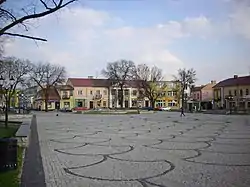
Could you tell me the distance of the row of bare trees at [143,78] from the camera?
92.6 metres

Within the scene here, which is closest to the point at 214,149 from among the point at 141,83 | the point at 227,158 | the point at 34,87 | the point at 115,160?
the point at 227,158

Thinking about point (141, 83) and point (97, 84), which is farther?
point (97, 84)

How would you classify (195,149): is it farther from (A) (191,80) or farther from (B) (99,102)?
(B) (99,102)

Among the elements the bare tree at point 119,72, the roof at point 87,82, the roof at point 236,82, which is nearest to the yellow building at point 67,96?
the roof at point 87,82

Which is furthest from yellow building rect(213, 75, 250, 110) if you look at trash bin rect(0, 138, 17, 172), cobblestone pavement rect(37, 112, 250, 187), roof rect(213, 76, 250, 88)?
trash bin rect(0, 138, 17, 172)

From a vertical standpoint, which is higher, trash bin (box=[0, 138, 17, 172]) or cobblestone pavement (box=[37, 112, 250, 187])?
trash bin (box=[0, 138, 17, 172])

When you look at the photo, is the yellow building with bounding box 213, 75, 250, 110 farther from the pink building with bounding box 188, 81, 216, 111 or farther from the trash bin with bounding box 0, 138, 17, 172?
the trash bin with bounding box 0, 138, 17, 172

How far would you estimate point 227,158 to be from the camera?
12.0 m

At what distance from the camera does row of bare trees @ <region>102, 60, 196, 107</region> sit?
9262 centimetres

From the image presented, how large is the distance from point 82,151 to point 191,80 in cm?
8050

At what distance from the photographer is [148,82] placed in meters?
102

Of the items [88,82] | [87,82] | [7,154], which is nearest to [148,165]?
[7,154]

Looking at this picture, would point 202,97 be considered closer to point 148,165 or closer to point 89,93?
point 89,93

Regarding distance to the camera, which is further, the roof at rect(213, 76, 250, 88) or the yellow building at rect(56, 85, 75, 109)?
the yellow building at rect(56, 85, 75, 109)
